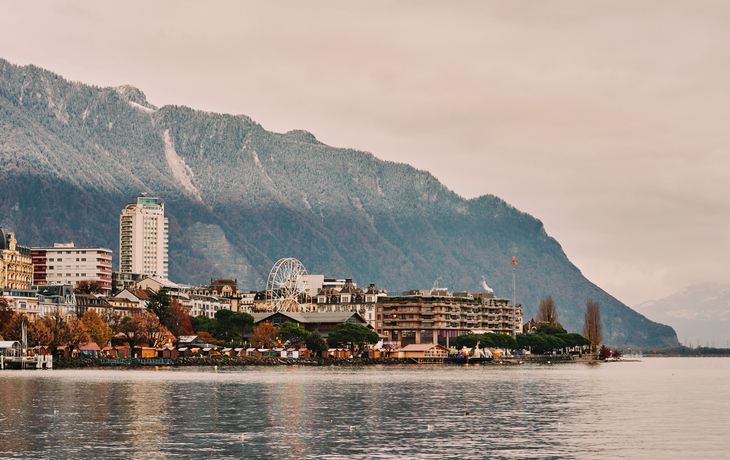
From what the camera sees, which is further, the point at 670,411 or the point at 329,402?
the point at 329,402

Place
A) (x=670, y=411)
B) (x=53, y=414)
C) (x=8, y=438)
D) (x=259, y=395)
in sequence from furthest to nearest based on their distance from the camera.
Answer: (x=259, y=395)
(x=670, y=411)
(x=53, y=414)
(x=8, y=438)

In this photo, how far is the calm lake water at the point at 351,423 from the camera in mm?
60688

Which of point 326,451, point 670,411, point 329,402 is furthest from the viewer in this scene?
point 329,402

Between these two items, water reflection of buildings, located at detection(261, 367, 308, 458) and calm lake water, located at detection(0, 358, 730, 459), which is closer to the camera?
calm lake water, located at detection(0, 358, 730, 459)

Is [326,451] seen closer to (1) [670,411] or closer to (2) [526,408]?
(2) [526,408]

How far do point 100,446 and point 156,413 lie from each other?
73.5 ft

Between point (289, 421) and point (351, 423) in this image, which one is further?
point (289, 421)

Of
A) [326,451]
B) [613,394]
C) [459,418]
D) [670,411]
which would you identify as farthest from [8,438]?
[613,394]

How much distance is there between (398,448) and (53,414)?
3595cm

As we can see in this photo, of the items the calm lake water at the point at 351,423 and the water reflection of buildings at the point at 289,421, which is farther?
the water reflection of buildings at the point at 289,421

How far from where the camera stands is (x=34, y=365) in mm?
193875

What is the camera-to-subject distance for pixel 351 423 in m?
77.9

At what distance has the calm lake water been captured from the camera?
199 feet

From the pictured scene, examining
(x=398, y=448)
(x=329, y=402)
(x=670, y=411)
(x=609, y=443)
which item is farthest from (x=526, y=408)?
(x=398, y=448)
